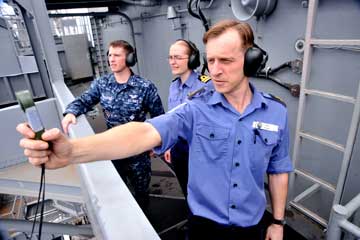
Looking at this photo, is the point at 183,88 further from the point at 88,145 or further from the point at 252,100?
the point at 88,145

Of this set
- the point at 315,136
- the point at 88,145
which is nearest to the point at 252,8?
the point at 315,136

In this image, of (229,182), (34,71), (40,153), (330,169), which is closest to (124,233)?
(40,153)

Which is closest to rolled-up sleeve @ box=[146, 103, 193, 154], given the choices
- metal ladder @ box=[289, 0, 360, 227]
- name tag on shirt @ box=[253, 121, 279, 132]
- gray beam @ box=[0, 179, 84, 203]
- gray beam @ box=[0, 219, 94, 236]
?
name tag on shirt @ box=[253, 121, 279, 132]

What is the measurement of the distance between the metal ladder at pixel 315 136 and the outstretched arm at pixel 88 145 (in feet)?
5.54

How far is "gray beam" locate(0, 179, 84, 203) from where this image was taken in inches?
101

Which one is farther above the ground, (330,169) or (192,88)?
(192,88)

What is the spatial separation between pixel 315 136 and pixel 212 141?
162 centimetres

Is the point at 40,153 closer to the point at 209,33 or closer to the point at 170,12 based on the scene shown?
the point at 209,33

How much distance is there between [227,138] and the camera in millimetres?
1083

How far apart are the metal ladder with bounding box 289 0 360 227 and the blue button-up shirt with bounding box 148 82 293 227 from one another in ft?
3.59

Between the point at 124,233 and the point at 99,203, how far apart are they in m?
0.20

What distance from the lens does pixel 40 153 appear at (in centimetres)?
65

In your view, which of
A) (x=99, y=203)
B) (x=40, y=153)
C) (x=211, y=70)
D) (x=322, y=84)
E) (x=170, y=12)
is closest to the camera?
(x=40, y=153)

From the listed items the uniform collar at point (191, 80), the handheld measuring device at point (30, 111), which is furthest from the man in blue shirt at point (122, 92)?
the handheld measuring device at point (30, 111)
